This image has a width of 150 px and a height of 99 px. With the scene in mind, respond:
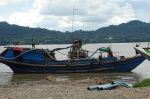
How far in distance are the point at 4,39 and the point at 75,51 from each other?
14078 cm

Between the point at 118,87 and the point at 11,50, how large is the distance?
21421 mm

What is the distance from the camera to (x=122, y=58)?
135 feet

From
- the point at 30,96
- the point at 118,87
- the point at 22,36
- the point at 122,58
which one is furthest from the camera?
the point at 22,36

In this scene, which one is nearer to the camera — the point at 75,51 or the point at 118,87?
the point at 118,87

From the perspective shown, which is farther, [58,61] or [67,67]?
[58,61]

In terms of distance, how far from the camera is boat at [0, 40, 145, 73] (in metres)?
39.2

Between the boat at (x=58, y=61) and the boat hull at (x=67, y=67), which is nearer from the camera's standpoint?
the boat at (x=58, y=61)

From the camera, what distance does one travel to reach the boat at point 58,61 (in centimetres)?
3925

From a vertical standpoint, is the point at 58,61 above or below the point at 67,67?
above

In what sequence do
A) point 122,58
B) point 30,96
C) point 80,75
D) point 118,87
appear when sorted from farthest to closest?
point 122,58
point 80,75
point 118,87
point 30,96

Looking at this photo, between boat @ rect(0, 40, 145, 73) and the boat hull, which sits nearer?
boat @ rect(0, 40, 145, 73)

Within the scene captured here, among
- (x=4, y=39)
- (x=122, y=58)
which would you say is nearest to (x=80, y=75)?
(x=122, y=58)

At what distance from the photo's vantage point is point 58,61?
39875mm

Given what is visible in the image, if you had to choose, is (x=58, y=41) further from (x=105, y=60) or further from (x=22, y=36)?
(x=105, y=60)
